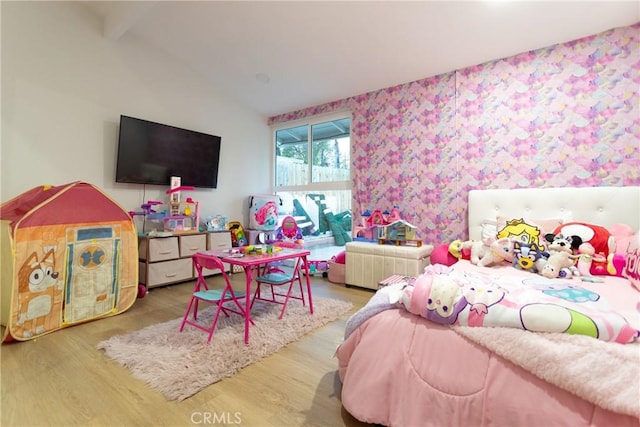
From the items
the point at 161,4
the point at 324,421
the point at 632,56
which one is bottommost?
the point at 324,421

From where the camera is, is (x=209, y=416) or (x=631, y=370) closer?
(x=631, y=370)

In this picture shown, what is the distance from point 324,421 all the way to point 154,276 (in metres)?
2.75

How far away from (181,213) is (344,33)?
289 centimetres

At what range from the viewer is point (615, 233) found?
2379 mm

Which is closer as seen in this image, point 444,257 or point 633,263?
point 633,263

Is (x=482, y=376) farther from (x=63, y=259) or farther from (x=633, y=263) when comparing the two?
(x=63, y=259)

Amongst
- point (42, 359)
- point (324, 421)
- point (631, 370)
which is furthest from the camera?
point (42, 359)

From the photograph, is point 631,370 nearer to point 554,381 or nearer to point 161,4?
point 554,381

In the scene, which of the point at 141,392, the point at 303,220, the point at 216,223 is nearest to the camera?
the point at 141,392

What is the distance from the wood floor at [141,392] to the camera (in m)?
1.44

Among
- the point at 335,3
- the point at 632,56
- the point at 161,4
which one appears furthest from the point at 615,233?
the point at 161,4

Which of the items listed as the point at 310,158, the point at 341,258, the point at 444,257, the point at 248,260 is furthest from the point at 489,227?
the point at 310,158

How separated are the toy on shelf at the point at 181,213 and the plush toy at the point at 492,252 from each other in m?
3.21

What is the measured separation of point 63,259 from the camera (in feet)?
7.97
